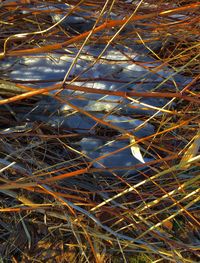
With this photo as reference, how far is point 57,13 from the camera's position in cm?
122

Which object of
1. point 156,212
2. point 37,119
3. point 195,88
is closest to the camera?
point 156,212

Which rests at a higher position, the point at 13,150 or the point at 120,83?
the point at 120,83

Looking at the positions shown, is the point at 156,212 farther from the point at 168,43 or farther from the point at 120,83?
the point at 168,43

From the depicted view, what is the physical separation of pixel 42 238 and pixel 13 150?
25 cm

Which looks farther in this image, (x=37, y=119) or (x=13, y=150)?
(x=37, y=119)

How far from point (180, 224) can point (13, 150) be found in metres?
0.51

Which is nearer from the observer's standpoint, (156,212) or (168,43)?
(156,212)

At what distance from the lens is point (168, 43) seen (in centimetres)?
136

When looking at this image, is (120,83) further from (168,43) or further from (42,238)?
(42,238)

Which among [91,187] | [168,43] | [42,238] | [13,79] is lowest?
[42,238]

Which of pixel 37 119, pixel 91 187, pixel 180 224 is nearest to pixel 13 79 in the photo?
pixel 37 119

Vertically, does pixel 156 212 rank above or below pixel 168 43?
below

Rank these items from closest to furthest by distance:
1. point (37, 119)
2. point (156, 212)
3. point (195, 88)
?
point (156, 212), point (37, 119), point (195, 88)

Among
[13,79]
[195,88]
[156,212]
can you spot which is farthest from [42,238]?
[195,88]
